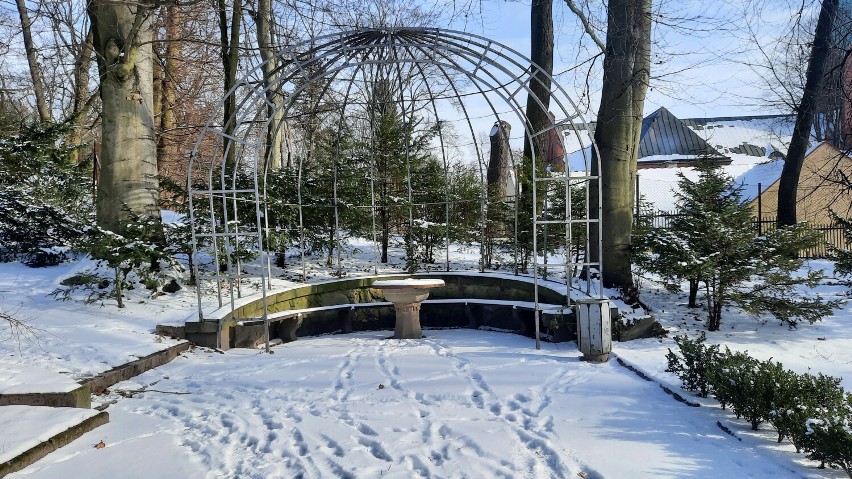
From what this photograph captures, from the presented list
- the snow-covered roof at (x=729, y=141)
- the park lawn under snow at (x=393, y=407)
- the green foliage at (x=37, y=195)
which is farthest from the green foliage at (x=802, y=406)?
the snow-covered roof at (x=729, y=141)

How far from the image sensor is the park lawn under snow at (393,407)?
151 inches

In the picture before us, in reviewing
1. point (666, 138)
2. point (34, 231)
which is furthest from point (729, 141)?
point (34, 231)

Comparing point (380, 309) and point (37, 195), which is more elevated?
point (37, 195)

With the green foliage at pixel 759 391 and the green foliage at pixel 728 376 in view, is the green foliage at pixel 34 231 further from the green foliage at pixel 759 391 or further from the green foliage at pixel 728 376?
the green foliage at pixel 759 391

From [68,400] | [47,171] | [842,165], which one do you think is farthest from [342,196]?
[842,165]

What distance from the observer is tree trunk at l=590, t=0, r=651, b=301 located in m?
8.88

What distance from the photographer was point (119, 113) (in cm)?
860

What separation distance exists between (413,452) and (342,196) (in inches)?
346

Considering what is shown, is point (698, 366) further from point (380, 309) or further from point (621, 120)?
point (380, 309)

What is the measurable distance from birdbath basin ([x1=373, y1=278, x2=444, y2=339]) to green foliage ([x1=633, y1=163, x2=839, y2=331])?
10.8 ft

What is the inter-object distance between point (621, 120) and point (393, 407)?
234 inches

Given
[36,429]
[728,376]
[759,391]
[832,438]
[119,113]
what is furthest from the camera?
[119,113]

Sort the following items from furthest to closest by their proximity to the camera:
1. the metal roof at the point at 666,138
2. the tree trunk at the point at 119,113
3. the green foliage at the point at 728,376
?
the metal roof at the point at 666,138 → the tree trunk at the point at 119,113 → the green foliage at the point at 728,376

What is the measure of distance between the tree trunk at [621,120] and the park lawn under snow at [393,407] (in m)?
1.48
